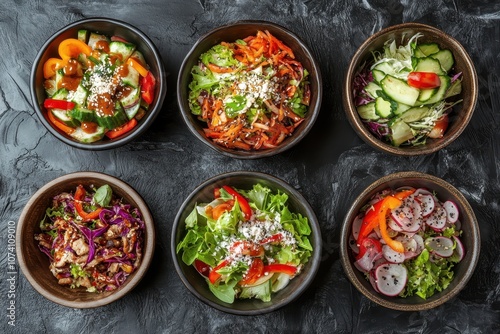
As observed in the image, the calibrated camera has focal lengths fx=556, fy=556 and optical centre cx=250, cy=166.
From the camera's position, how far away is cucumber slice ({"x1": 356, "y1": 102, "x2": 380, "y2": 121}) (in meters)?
3.22

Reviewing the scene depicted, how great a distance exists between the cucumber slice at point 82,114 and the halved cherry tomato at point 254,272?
119 centimetres

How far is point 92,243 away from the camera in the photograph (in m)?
3.10

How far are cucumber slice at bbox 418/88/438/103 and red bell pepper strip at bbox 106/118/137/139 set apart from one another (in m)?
1.61

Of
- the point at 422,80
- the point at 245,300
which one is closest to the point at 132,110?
the point at 245,300

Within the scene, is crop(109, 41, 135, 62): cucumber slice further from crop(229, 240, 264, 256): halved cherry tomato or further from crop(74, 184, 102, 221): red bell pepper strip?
crop(229, 240, 264, 256): halved cherry tomato

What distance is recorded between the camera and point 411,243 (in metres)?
3.16

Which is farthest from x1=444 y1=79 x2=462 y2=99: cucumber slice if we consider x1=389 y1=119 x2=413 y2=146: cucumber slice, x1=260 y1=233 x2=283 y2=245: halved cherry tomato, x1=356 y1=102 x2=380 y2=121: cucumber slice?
x1=260 y1=233 x2=283 y2=245: halved cherry tomato

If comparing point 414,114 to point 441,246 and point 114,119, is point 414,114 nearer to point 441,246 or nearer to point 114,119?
point 441,246

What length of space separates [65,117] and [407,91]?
190 centimetres

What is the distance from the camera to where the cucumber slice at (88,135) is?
3.11 metres

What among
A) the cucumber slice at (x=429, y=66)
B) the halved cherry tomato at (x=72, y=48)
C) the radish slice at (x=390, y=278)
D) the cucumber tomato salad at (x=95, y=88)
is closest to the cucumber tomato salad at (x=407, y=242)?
the radish slice at (x=390, y=278)

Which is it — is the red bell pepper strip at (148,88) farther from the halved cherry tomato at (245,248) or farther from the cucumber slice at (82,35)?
the halved cherry tomato at (245,248)

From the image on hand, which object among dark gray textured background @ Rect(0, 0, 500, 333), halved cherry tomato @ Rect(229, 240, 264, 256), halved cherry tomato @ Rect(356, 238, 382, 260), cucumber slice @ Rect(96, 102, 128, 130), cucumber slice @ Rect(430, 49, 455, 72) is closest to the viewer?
halved cherry tomato @ Rect(229, 240, 264, 256)

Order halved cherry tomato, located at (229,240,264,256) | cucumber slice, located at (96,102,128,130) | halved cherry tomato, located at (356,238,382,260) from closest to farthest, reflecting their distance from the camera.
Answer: halved cherry tomato, located at (229,240,264,256), cucumber slice, located at (96,102,128,130), halved cherry tomato, located at (356,238,382,260)
